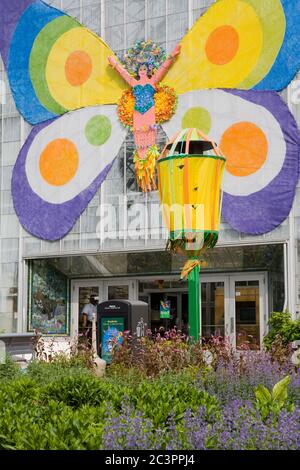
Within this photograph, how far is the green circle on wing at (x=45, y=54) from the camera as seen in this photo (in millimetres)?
20734

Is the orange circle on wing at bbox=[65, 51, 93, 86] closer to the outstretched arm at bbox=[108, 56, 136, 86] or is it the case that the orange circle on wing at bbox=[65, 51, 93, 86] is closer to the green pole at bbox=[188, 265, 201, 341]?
the outstretched arm at bbox=[108, 56, 136, 86]


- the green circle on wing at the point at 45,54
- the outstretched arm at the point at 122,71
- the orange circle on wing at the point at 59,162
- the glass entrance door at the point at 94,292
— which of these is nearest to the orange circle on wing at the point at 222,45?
the outstretched arm at the point at 122,71

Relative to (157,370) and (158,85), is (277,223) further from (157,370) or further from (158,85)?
(157,370)

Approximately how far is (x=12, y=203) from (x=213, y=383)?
46.8 feet

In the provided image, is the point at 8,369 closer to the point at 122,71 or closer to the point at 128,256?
the point at 128,256

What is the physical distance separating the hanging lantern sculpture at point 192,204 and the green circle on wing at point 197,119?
5531 mm

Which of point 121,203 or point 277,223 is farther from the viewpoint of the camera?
point 121,203

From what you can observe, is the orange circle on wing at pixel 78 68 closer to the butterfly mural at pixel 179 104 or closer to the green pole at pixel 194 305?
the butterfly mural at pixel 179 104

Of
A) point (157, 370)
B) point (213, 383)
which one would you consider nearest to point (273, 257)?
point (157, 370)

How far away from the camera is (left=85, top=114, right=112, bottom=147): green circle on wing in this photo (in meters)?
19.8

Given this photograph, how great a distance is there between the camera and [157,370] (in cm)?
1005

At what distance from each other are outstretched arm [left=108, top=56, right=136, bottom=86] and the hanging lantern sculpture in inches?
270

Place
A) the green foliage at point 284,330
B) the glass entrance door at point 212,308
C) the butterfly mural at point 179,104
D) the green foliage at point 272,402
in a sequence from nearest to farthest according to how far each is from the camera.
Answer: the green foliage at point 272,402 → the green foliage at point 284,330 → the butterfly mural at point 179,104 → the glass entrance door at point 212,308

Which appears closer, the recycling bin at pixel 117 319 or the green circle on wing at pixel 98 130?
the recycling bin at pixel 117 319
